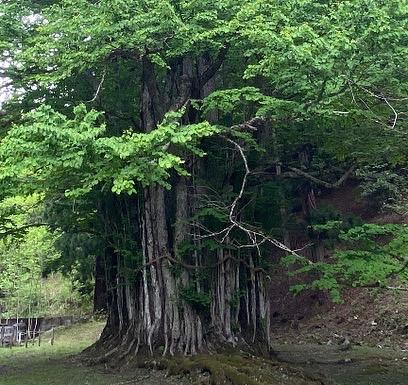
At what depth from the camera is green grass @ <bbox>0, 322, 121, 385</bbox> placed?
32.9 feet

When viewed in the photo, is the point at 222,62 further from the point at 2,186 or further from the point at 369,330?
the point at 369,330

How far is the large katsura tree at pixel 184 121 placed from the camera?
767cm

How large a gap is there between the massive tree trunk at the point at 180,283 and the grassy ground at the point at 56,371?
744mm

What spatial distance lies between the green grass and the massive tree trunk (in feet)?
3.08

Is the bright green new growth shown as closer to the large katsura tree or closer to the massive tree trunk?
the large katsura tree

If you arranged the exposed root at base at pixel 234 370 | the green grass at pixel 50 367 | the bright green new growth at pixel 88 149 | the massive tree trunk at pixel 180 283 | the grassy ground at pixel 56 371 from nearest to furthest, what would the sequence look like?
the bright green new growth at pixel 88 149, the exposed root at base at pixel 234 370, the grassy ground at pixel 56 371, the green grass at pixel 50 367, the massive tree trunk at pixel 180 283

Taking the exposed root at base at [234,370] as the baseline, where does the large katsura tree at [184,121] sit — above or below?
above

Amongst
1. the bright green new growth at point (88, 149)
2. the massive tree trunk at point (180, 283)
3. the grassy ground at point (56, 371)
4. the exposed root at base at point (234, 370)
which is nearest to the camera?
the bright green new growth at point (88, 149)

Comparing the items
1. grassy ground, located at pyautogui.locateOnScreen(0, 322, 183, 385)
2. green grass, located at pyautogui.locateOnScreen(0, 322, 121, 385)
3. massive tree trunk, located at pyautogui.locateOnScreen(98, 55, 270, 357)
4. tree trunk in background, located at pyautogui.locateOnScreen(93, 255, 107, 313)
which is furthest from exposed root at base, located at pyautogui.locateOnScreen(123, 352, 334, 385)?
tree trunk in background, located at pyautogui.locateOnScreen(93, 255, 107, 313)

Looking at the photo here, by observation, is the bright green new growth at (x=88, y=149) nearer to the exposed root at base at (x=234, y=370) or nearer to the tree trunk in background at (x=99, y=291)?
the exposed root at base at (x=234, y=370)

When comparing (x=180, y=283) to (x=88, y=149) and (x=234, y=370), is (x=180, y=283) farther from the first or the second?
(x=88, y=149)

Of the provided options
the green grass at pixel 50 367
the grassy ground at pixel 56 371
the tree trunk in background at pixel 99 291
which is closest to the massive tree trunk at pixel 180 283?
the grassy ground at pixel 56 371

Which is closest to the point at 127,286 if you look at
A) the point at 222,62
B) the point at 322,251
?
the point at 222,62

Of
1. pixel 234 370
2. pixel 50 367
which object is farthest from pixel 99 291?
pixel 234 370
